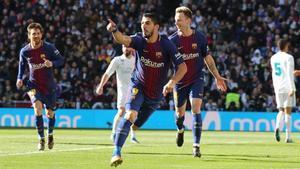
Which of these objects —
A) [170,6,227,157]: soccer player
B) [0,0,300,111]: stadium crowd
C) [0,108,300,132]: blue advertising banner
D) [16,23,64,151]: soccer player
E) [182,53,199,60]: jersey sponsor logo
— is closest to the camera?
[170,6,227,157]: soccer player

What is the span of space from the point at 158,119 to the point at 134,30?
6211 mm

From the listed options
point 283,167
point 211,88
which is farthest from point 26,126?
point 283,167

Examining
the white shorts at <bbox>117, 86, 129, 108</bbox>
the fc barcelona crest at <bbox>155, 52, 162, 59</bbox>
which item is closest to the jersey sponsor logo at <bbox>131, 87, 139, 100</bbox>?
the fc barcelona crest at <bbox>155, 52, 162, 59</bbox>

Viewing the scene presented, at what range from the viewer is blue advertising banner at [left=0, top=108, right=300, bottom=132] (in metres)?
32.9

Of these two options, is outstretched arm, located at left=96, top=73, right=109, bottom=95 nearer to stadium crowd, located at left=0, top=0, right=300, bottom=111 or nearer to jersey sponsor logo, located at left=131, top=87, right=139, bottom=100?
jersey sponsor logo, located at left=131, top=87, right=139, bottom=100

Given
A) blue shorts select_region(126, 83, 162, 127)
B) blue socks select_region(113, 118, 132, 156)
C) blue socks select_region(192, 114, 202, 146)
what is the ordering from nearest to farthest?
blue socks select_region(113, 118, 132, 156) < blue shorts select_region(126, 83, 162, 127) < blue socks select_region(192, 114, 202, 146)

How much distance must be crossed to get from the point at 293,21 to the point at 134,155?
871 inches

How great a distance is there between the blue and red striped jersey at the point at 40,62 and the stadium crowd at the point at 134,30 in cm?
1665

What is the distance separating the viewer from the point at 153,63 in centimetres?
1347

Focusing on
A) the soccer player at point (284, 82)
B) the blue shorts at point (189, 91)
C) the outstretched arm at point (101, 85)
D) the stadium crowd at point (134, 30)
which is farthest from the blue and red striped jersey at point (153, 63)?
the stadium crowd at point (134, 30)

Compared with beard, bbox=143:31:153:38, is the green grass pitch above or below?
below

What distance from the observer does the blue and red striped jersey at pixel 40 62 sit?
1798 centimetres

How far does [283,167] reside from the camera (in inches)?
516

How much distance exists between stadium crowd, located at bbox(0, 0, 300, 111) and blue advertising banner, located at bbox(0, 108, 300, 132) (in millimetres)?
833
